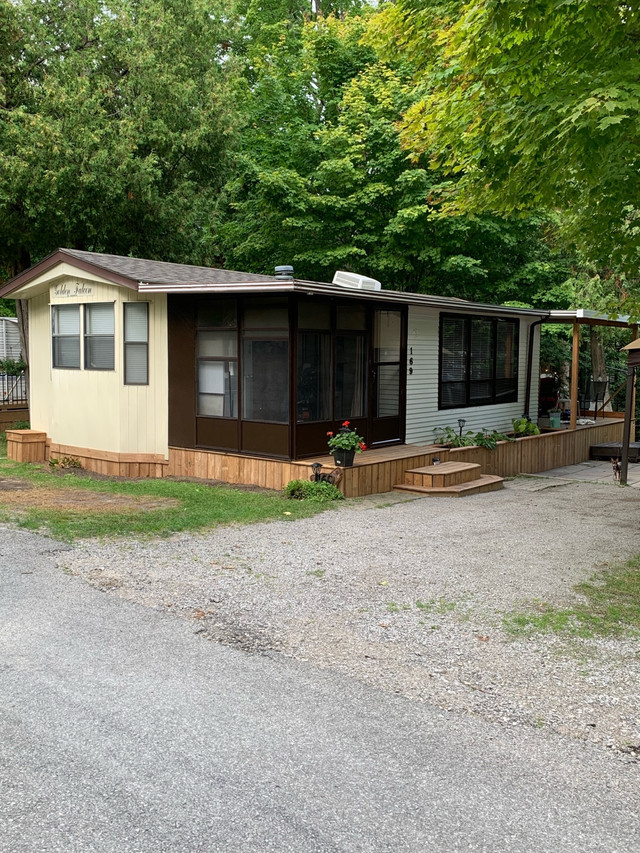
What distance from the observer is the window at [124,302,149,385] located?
12.7 m

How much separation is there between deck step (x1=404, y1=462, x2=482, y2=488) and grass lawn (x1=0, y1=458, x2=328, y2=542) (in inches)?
88.4

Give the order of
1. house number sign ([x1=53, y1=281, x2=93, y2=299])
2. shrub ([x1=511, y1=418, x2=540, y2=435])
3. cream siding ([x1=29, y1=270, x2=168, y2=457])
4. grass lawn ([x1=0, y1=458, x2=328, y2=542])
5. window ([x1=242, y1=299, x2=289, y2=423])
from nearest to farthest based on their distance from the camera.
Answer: grass lawn ([x1=0, y1=458, x2=328, y2=542]), window ([x1=242, y1=299, x2=289, y2=423]), cream siding ([x1=29, y1=270, x2=168, y2=457]), house number sign ([x1=53, y1=281, x2=93, y2=299]), shrub ([x1=511, y1=418, x2=540, y2=435])

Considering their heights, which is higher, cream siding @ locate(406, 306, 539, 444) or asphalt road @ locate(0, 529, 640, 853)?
cream siding @ locate(406, 306, 539, 444)

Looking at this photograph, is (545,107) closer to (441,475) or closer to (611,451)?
(441,475)

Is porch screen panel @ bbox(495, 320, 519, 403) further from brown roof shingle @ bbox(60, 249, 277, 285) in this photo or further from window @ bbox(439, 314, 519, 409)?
brown roof shingle @ bbox(60, 249, 277, 285)

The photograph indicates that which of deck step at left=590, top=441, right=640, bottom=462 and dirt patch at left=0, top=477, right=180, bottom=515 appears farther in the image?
deck step at left=590, top=441, right=640, bottom=462

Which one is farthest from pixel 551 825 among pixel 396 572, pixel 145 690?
pixel 396 572

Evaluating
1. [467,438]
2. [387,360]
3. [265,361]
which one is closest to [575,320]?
[467,438]

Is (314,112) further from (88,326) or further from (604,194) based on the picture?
(604,194)

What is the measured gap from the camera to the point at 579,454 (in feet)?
56.2

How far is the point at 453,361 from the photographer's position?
15.0 m

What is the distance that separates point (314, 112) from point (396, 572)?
1727 cm

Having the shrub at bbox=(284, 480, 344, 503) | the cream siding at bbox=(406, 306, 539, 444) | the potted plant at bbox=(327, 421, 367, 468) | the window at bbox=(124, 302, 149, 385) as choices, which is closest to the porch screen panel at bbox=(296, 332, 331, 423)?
the potted plant at bbox=(327, 421, 367, 468)

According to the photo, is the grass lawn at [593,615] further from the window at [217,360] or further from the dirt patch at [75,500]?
the window at [217,360]
